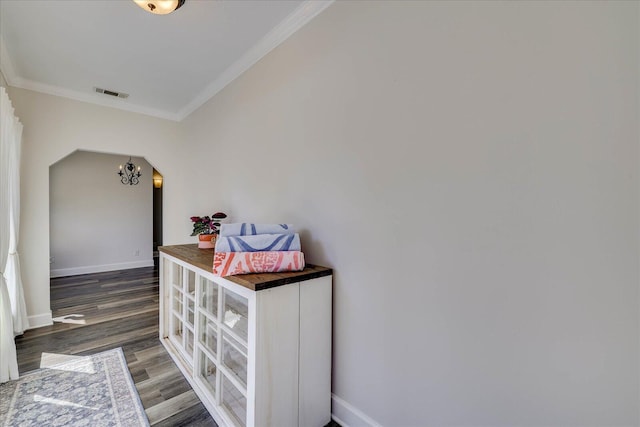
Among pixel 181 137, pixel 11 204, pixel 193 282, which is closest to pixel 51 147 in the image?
pixel 11 204

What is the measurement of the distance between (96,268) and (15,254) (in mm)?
2734

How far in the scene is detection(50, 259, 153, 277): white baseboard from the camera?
15.1ft

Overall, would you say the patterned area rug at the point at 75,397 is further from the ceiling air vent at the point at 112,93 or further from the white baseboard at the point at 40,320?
the ceiling air vent at the point at 112,93

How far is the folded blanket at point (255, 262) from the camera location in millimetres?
1390

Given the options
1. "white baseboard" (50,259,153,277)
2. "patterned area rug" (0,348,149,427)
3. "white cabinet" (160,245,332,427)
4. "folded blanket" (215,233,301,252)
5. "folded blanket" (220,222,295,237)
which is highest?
"folded blanket" (220,222,295,237)

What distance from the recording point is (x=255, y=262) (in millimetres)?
1418

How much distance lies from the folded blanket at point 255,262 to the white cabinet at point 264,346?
0.05m

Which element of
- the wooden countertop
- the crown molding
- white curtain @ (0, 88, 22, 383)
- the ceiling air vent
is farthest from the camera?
the ceiling air vent

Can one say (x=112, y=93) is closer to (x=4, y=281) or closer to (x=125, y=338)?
(x=4, y=281)

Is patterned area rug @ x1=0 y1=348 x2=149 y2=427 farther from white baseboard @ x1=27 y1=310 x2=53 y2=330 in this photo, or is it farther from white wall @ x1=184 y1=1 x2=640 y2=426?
white wall @ x1=184 y1=1 x2=640 y2=426

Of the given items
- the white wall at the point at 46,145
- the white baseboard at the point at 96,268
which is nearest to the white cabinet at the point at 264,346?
the white wall at the point at 46,145

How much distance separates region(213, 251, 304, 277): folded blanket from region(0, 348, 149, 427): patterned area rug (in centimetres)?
104

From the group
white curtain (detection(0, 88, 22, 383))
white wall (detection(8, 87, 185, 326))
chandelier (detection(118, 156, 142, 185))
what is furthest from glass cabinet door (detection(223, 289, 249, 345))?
chandelier (detection(118, 156, 142, 185))

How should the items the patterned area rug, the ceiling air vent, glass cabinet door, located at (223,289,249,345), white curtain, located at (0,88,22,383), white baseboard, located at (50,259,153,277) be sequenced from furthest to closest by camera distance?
white baseboard, located at (50,259,153,277) < the ceiling air vent < white curtain, located at (0,88,22,383) < the patterned area rug < glass cabinet door, located at (223,289,249,345)
